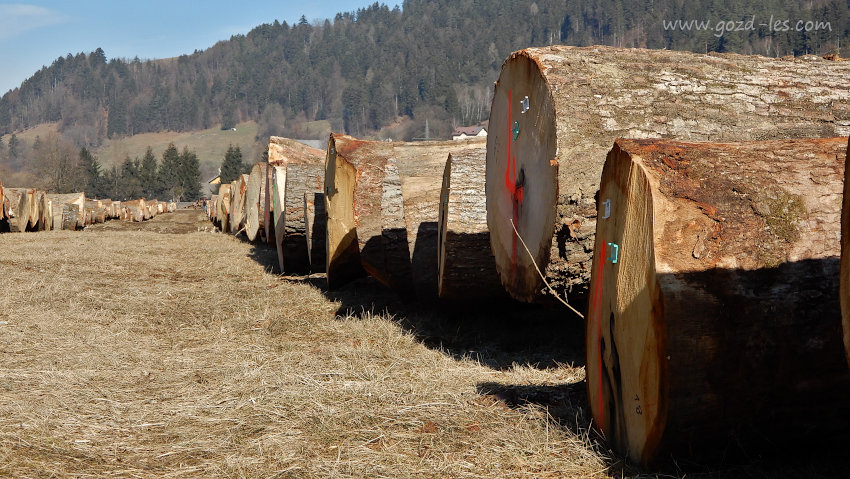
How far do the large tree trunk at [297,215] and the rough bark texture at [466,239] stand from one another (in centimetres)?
341

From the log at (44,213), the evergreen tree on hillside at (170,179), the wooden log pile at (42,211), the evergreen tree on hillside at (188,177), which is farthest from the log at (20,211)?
the evergreen tree on hillside at (188,177)

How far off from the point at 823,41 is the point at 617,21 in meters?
67.9

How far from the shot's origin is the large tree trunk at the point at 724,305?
242 centimetres

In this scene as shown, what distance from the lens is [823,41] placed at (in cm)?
7356

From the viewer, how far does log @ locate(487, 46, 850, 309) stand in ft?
11.7

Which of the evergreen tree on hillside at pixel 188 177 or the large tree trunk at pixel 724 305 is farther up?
the evergreen tree on hillside at pixel 188 177

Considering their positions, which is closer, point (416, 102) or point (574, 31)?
point (416, 102)

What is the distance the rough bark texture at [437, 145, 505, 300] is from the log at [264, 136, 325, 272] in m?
3.65

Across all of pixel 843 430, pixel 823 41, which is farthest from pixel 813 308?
pixel 823 41

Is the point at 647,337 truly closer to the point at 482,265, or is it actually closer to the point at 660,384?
the point at 660,384

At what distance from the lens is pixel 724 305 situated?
7.95 ft

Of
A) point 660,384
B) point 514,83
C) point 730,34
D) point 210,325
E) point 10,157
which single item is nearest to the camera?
point 660,384

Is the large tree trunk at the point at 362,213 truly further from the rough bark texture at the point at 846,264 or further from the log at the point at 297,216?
the rough bark texture at the point at 846,264

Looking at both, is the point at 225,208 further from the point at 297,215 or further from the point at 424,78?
the point at 424,78
